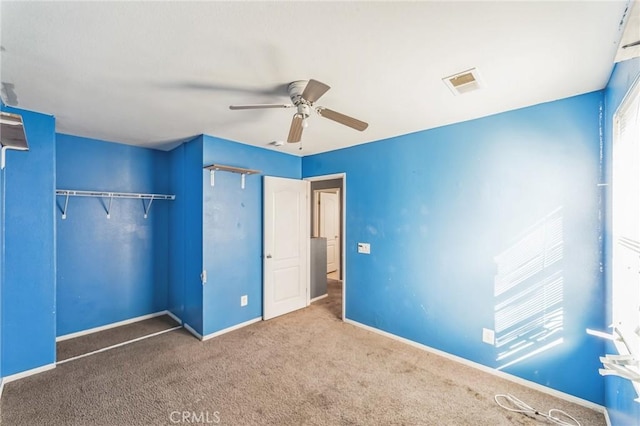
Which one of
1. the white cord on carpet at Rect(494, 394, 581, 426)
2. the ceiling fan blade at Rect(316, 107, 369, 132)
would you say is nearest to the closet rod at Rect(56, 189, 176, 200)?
the ceiling fan blade at Rect(316, 107, 369, 132)

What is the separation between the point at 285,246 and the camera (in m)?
3.95

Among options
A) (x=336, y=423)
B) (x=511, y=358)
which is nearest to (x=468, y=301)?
(x=511, y=358)

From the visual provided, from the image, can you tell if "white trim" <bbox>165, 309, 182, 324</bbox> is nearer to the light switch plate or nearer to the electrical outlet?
the light switch plate

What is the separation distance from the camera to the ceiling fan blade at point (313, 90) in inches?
60.0

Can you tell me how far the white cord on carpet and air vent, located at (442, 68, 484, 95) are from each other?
2.45 meters

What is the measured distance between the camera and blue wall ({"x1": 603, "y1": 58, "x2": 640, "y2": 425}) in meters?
1.35

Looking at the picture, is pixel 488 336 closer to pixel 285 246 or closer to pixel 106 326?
pixel 285 246

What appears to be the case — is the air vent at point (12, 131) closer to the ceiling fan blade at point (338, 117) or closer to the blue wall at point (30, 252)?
the blue wall at point (30, 252)

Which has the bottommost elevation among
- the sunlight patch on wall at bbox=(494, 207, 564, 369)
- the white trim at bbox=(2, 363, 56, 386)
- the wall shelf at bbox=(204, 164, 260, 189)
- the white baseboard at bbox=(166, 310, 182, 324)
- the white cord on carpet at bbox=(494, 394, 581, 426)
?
Answer: the white cord on carpet at bbox=(494, 394, 581, 426)

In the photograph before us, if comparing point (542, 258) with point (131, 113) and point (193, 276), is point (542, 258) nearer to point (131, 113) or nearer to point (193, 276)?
point (193, 276)

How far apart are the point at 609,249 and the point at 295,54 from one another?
8.26 ft

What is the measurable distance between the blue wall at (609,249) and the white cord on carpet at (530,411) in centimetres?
24

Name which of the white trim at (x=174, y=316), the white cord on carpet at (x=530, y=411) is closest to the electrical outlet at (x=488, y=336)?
the white cord on carpet at (x=530, y=411)

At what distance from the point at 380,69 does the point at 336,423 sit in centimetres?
244
